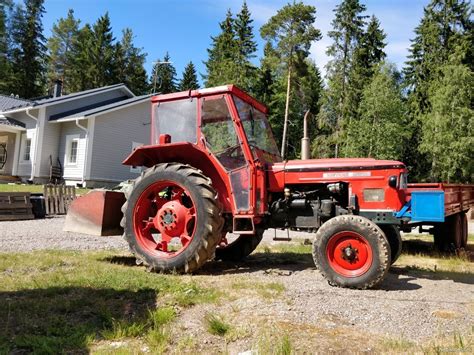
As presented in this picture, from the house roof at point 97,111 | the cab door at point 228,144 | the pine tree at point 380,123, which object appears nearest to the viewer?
the cab door at point 228,144

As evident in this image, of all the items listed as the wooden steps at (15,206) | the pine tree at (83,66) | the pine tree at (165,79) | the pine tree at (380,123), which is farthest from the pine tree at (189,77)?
the wooden steps at (15,206)

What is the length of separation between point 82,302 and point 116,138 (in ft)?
63.3

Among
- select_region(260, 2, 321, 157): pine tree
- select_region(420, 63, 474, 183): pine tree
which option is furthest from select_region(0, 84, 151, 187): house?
select_region(420, 63, 474, 183): pine tree

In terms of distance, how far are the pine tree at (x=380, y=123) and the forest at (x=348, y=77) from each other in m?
0.07

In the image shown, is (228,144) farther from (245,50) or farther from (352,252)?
(245,50)

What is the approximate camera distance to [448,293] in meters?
4.88

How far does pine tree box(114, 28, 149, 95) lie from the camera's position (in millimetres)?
49562

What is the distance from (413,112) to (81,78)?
3396cm

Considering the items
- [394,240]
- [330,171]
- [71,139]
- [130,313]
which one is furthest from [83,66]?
[130,313]

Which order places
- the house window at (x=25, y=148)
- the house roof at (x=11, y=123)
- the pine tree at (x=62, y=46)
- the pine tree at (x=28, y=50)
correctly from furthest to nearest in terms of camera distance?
the pine tree at (x=62, y=46)
the pine tree at (x=28, y=50)
the house window at (x=25, y=148)
the house roof at (x=11, y=123)

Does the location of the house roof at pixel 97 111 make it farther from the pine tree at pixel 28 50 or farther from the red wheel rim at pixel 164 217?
the pine tree at pixel 28 50

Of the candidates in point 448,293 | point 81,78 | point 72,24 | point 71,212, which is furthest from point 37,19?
point 448,293

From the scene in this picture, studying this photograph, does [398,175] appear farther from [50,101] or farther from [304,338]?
[50,101]

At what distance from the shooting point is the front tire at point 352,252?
4.95 m
